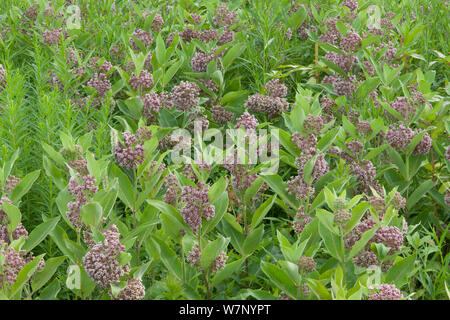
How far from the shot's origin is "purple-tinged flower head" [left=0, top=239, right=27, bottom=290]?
2.33m

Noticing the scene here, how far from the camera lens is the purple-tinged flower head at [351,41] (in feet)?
13.4

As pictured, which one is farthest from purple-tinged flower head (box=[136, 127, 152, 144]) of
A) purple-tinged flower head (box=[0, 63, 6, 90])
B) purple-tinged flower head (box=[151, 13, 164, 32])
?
purple-tinged flower head (box=[151, 13, 164, 32])

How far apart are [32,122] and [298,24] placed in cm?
226

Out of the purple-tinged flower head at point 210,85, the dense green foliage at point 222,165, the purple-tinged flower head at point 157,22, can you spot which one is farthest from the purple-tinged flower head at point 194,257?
the purple-tinged flower head at point 157,22

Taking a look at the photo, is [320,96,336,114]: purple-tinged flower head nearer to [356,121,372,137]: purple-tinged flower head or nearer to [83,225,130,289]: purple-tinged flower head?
[356,121,372,137]: purple-tinged flower head

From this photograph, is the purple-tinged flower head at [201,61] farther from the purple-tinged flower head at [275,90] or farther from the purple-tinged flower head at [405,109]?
the purple-tinged flower head at [405,109]

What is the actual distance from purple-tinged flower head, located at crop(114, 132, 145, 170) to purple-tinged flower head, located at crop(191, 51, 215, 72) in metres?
1.38

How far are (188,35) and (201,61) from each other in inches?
22.0

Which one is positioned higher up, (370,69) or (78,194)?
(78,194)

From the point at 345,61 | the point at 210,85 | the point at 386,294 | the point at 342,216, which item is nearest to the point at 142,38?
the point at 210,85

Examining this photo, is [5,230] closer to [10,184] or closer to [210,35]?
[10,184]

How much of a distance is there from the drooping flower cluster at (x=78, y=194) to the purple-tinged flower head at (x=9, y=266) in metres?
0.29

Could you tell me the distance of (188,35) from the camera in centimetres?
468
